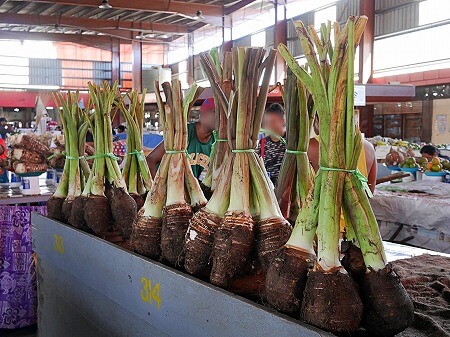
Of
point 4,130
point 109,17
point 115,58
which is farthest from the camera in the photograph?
point 115,58

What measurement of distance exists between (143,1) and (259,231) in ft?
48.4

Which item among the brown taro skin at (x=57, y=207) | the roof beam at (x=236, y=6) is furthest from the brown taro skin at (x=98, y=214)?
the roof beam at (x=236, y=6)

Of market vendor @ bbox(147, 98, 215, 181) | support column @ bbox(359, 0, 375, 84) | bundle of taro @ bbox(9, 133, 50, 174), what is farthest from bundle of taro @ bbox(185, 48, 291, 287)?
support column @ bbox(359, 0, 375, 84)

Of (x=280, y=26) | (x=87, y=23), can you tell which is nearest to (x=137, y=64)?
(x=87, y=23)

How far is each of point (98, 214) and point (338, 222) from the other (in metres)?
1.10

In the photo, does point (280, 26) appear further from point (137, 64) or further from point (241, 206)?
point (241, 206)

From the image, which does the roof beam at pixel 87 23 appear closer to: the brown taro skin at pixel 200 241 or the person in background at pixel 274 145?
the person in background at pixel 274 145

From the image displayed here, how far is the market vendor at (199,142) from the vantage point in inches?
125

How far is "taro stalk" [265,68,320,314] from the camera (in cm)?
115

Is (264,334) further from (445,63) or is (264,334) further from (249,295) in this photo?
(445,63)

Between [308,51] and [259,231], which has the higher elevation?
[308,51]

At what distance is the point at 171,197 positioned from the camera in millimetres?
1612

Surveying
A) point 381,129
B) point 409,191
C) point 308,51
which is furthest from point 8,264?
point 381,129

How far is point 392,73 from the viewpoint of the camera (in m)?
13.8
